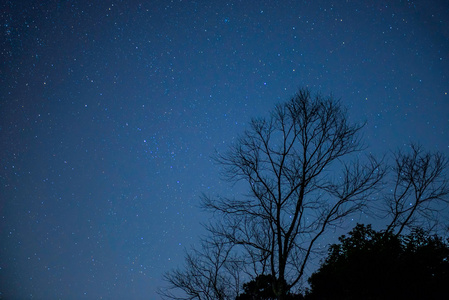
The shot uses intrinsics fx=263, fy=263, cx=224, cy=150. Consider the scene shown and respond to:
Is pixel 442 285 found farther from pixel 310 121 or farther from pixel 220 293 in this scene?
pixel 220 293

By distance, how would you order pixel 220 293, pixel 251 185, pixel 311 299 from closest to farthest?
pixel 251 185 → pixel 220 293 → pixel 311 299

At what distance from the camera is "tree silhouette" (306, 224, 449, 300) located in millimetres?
6992

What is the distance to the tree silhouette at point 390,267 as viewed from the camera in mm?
6992

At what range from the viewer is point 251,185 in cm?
709

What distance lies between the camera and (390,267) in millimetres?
7324

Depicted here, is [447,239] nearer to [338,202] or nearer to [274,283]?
[338,202]

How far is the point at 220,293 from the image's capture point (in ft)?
27.8

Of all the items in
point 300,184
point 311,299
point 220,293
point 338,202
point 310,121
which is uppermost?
point 310,121

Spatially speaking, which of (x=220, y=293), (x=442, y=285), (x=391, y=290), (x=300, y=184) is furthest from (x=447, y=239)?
(x=220, y=293)

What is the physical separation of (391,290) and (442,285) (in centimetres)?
122

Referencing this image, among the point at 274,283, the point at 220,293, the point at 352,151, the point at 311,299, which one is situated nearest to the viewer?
the point at 274,283

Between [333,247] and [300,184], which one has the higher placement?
[300,184]

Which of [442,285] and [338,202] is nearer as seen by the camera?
[338,202]

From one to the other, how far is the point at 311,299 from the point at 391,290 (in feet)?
12.7
